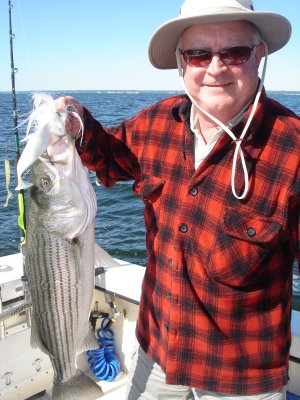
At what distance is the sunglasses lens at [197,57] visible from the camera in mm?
2285

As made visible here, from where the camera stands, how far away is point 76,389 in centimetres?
262

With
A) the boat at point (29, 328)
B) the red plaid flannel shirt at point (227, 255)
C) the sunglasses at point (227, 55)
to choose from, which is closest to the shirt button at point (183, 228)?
the red plaid flannel shirt at point (227, 255)

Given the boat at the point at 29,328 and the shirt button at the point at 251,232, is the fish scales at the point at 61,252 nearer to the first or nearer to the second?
the shirt button at the point at 251,232

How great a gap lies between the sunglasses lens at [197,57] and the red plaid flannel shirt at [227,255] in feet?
1.17

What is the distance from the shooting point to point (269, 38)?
2.47 metres

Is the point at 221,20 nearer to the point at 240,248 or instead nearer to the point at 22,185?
the point at 240,248

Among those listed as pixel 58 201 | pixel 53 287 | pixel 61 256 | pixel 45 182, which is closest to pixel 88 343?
pixel 53 287

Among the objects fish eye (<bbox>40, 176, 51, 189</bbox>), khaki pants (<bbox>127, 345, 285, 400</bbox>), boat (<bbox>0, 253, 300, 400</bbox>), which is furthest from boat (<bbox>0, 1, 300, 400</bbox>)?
fish eye (<bbox>40, 176, 51, 189</bbox>)

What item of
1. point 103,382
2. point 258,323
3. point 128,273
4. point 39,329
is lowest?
point 103,382

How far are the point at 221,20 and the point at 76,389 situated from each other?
2225 millimetres

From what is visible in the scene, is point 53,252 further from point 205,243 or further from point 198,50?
point 198,50

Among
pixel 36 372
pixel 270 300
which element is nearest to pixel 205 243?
pixel 270 300

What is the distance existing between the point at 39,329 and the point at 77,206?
78 centimetres

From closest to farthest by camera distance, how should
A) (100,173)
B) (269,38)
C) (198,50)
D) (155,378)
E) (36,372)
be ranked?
(198,50) → (269,38) → (155,378) → (100,173) → (36,372)
